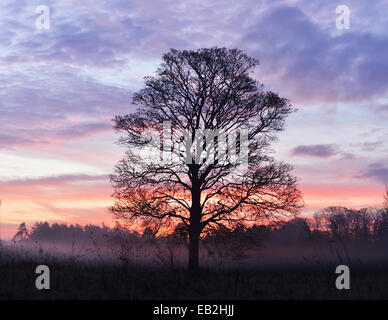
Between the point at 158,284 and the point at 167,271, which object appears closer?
the point at 158,284

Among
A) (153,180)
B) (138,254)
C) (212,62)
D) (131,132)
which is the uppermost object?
(212,62)

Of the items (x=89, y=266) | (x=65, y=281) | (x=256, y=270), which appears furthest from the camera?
(x=256, y=270)

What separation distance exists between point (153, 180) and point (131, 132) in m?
2.61

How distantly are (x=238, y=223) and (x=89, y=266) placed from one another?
293 inches

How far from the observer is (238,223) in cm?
2053

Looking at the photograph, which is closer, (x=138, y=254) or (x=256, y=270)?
(x=138, y=254)
